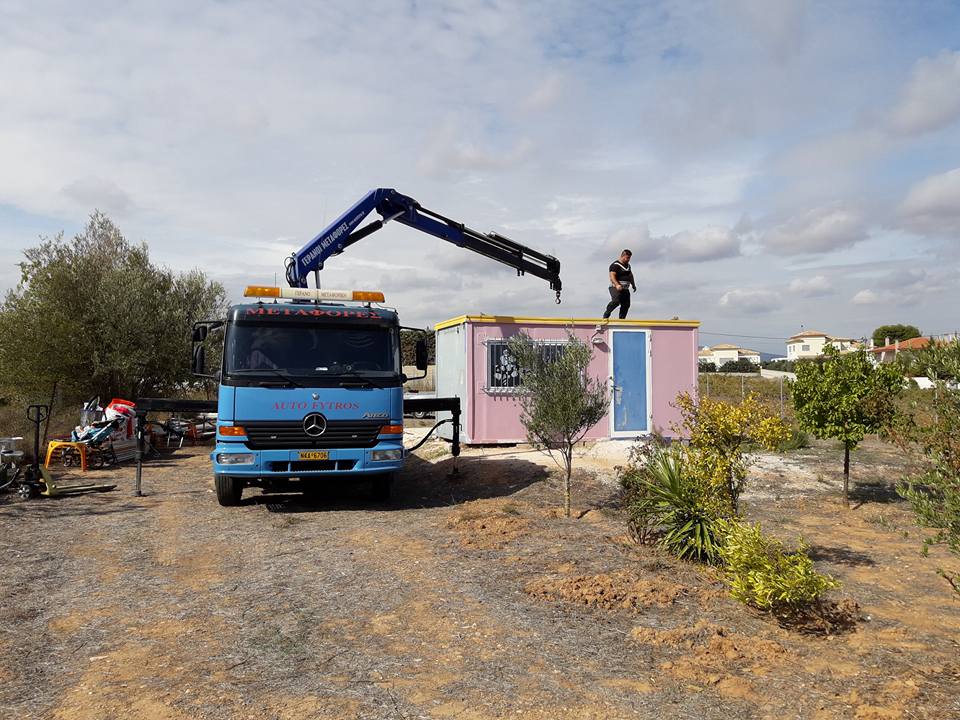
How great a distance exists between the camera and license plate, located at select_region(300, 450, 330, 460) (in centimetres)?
931

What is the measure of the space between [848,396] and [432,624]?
26.5ft

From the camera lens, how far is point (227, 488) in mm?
10055

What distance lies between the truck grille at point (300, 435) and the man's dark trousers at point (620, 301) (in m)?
7.71

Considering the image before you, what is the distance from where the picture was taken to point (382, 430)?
969 centimetres

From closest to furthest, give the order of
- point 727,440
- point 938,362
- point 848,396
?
1. point 938,362
2. point 727,440
3. point 848,396

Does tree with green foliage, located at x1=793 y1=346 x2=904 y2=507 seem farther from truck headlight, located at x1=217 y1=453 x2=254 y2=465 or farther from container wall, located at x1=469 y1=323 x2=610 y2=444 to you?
truck headlight, located at x1=217 y1=453 x2=254 y2=465

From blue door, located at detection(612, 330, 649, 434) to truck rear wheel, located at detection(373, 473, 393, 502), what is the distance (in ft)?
21.9

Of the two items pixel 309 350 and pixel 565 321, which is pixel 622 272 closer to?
pixel 565 321

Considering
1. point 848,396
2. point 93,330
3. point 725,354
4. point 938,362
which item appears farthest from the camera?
point 725,354

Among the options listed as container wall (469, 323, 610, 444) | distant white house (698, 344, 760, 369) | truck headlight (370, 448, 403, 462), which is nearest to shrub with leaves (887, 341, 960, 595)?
truck headlight (370, 448, 403, 462)

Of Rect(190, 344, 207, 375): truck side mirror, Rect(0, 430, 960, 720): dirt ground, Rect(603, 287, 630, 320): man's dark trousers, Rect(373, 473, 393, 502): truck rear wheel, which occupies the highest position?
Rect(603, 287, 630, 320): man's dark trousers

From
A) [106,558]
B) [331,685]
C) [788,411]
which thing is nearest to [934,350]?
[331,685]

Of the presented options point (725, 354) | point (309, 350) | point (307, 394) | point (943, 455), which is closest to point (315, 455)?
point (307, 394)

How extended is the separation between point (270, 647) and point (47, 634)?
1.78 meters
